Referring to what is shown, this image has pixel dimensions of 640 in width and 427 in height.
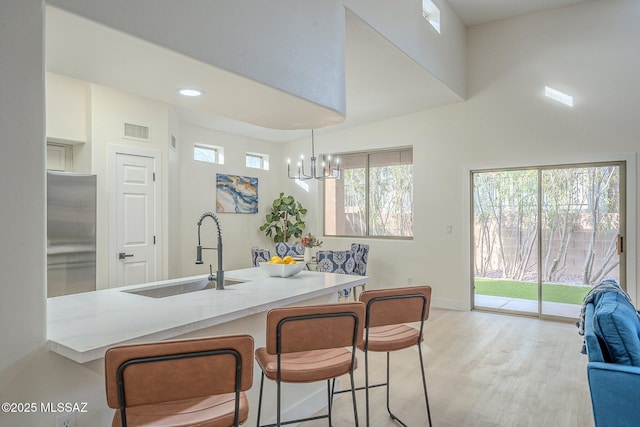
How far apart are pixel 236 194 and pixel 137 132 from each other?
7.12 feet

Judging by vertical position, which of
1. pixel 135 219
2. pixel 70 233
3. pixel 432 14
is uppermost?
pixel 432 14

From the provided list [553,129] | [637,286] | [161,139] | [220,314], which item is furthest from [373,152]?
[220,314]

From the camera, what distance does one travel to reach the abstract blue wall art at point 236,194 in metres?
6.48

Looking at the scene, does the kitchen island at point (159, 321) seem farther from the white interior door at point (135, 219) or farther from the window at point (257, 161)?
the window at point (257, 161)

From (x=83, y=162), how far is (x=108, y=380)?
155 inches

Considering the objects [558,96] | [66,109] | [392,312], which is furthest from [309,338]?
[558,96]

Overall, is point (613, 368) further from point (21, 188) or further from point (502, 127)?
point (502, 127)

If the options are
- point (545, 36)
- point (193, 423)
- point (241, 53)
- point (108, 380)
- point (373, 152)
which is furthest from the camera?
point (373, 152)

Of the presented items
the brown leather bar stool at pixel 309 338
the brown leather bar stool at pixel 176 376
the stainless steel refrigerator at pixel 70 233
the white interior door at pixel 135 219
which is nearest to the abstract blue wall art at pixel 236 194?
the white interior door at pixel 135 219

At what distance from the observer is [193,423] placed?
4.68 feet

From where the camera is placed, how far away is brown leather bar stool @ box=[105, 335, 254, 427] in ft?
4.18

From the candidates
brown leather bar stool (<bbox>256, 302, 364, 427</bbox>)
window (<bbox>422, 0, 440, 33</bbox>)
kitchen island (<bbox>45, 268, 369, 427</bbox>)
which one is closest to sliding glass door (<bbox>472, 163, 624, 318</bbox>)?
window (<bbox>422, 0, 440, 33</bbox>)

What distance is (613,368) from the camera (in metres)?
1.84

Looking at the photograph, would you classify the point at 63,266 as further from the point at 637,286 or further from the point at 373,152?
the point at 637,286
